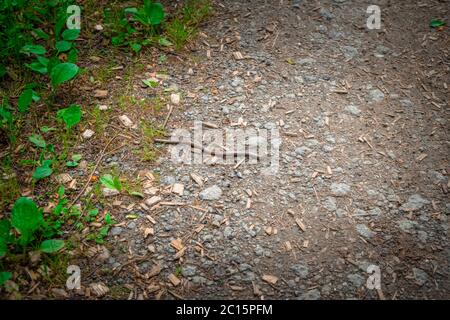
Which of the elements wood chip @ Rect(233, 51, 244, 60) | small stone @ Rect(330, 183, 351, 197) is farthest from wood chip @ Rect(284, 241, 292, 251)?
wood chip @ Rect(233, 51, 244, 60)

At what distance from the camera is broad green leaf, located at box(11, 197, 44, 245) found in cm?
210

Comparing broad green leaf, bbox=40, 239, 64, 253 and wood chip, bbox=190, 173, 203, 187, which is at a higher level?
wood chip, bbox=190, 173, 203, 187

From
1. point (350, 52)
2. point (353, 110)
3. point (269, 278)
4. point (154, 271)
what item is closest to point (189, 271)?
point (154, 271)

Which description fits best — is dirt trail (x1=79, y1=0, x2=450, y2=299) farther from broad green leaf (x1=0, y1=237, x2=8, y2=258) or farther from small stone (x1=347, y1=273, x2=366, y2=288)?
broad green leaf (x1=0, y1=237, x2=8, y2=258)

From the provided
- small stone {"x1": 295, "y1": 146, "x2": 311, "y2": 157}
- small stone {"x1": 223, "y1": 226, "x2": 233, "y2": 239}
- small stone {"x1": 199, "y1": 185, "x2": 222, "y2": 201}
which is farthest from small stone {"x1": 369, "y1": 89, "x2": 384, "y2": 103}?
small stone {"x1": 223, "y1": 226, "x2": 233, "y2": 239}

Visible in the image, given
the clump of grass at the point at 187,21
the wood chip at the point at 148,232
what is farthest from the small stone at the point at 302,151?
the clump of grass at the point at 187,21

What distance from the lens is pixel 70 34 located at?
3018 millimetres

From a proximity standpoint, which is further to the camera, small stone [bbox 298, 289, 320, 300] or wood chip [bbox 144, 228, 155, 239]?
wood chip [bbox 144, 228, 155, 239]

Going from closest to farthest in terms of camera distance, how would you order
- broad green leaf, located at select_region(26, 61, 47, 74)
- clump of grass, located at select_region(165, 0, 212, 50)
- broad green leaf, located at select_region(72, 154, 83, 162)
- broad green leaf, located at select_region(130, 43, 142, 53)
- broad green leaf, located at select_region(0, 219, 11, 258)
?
broad green leaf, located at select_region(0, 219, 11, 258) < broad green leaf, located at select_region(72, 154, 83, 162) < broad green leaf, located at select_region(26, 61, 47, 74) < broad green leaf, located at select_region(130, 43, 142, 53) < clump of grass, located at select_region(165, 0, 212, 50)

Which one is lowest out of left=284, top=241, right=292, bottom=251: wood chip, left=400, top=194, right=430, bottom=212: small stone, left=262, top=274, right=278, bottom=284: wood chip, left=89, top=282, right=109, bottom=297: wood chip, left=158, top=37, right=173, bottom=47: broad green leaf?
left=262, top=274, right=278, bottom=284: wood chip

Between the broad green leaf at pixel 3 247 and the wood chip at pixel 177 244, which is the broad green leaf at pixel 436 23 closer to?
the wood chip at pixel 177 244

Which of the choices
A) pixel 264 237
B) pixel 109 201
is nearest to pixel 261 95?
pixel 264 237

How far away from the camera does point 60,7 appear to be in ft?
10.8

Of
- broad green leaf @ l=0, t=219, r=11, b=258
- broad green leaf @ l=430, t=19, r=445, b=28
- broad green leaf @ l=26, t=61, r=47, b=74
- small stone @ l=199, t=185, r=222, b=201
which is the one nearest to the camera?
broad green leaf @ l=0, t=219, r=11, b=258
